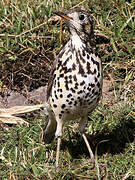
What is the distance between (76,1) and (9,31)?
42.3 inches

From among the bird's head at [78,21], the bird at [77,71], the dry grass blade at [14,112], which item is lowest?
the dry grass blade at [14,112]

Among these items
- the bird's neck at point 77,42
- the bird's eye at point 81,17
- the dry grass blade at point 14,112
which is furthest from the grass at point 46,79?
the bird's eye at point 81,17

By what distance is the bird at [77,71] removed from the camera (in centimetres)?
514

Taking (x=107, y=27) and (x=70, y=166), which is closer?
(x=70, y=166)

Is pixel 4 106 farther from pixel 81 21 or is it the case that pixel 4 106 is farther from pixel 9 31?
pixel 81 21

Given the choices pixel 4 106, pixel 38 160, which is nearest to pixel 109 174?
pixel 38 160

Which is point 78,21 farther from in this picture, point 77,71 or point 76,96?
point 76,96

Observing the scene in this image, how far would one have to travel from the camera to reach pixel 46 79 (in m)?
7.47

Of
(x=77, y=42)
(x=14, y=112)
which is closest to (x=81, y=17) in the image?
(x=77, y=42)

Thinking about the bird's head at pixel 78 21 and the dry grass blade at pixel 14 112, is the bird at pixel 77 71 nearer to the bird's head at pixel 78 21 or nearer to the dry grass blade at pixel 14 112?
the bird's head at pixel 78 21

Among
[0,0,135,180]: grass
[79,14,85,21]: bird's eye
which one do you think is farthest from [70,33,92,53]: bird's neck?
[0,0,135,180]: grass

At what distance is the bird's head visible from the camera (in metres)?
5.10

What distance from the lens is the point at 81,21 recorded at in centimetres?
513

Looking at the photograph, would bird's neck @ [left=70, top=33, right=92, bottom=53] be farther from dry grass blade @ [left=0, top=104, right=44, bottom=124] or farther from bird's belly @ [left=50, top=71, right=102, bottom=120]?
dry grass blade @ [left=0, top=104, right=44, bottom=124]
